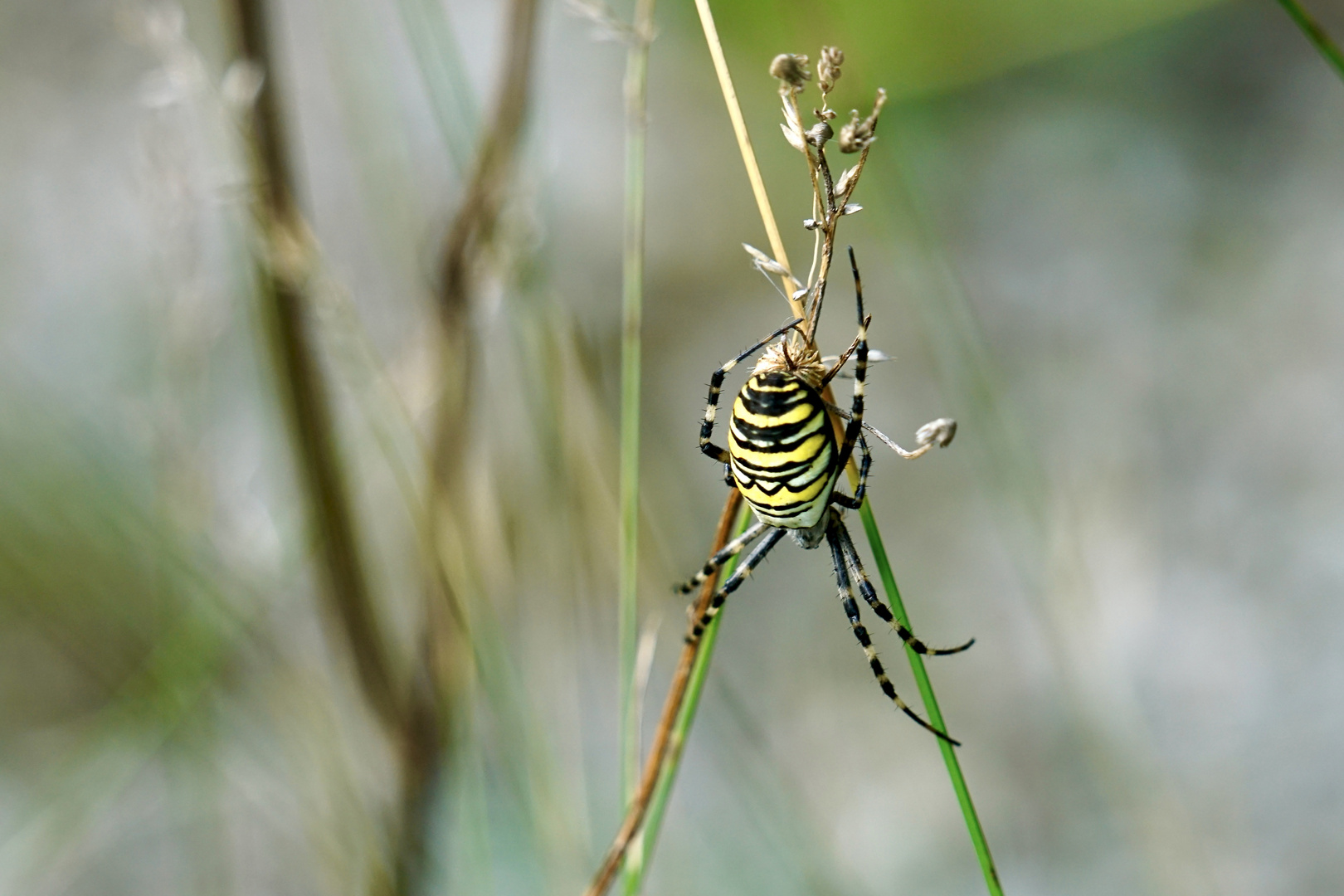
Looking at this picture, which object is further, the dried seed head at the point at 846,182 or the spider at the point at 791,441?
the spider at the point at 791,441

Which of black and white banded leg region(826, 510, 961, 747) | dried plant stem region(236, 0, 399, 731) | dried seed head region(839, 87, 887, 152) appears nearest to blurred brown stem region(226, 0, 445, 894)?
dried plant stem region(236, 0, 399, 731)

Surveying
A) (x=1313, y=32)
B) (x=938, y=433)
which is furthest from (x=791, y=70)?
(x=1313, y=32)

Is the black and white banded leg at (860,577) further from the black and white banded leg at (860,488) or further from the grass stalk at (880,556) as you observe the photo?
the grass stalk at (880,556)

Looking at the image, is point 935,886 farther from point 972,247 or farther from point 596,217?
point 596,217

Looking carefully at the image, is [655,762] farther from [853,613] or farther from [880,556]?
[853,613]

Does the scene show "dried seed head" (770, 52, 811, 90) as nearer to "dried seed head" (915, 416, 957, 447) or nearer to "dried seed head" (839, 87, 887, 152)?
"dried seed head" (839, 87, 887, 152)

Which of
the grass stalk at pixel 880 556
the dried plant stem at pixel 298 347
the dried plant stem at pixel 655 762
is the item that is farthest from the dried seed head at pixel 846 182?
the dried plant stem at pixel 298 347
